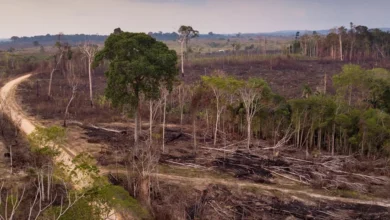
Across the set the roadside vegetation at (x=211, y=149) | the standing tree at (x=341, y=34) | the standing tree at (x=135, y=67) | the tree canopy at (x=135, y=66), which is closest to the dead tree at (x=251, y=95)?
the roadside vegetation at (x=211, y=149)

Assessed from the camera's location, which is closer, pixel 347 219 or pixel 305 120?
pixel 347 219

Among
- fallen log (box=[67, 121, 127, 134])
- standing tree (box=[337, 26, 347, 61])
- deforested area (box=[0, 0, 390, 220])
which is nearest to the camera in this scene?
deforested area (box=[0, 0, 390, 220])

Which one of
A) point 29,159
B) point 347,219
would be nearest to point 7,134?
point 29,159

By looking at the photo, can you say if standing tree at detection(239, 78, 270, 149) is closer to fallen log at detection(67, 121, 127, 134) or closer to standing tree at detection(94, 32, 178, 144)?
standing tree at detection(94, 32, 178, 144)

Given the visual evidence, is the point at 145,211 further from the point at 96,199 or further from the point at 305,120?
the point at 305,120

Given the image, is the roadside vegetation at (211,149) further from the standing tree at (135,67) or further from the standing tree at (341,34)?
the standing tree at (341,34)

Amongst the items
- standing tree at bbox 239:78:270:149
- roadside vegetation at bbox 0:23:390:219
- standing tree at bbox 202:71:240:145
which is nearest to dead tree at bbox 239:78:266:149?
standing tree at bbox 239:78:270:149

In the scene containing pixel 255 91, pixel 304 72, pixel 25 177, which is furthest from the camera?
pixel 304 72

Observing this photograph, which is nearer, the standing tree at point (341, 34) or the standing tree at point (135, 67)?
the standing tree at point (135, 67)
